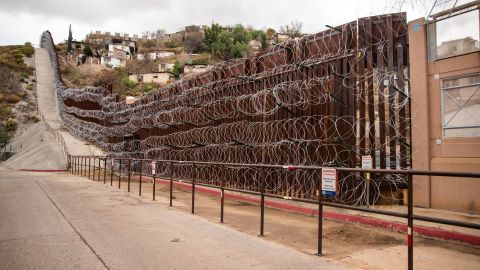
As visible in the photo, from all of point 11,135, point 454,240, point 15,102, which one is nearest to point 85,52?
point 15,102

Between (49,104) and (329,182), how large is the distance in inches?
2264

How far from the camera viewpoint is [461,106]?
8.99 metres

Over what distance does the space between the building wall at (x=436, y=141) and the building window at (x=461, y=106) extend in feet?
0.36

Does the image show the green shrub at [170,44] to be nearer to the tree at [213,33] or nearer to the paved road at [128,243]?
the tree at [213,33]

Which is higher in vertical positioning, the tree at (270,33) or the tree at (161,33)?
the tree at (161,33)

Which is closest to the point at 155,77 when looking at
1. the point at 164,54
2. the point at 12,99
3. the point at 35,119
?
the point at 12,99

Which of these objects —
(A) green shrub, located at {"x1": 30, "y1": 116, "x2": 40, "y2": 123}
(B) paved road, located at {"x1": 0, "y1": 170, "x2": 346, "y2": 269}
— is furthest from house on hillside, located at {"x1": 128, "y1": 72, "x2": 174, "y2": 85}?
(B) paved road, located at {"x1": 0, "y1": 170, "x2": 346, "y2": 269}

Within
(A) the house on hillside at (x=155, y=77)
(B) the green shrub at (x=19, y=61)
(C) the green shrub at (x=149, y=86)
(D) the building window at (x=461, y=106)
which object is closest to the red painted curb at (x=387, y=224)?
(D) the building window at (x=461, y=106)

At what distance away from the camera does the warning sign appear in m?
5.87

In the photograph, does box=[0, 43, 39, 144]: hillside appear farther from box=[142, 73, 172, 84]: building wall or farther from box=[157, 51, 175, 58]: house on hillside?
box=[157, 51, 175, 58]: house on hillside

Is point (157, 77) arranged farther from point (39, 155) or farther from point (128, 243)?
point (128, 243)

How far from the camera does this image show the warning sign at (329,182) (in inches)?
231

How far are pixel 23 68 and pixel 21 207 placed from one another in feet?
231

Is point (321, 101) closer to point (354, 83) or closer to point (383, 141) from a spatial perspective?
point (354, 83)
